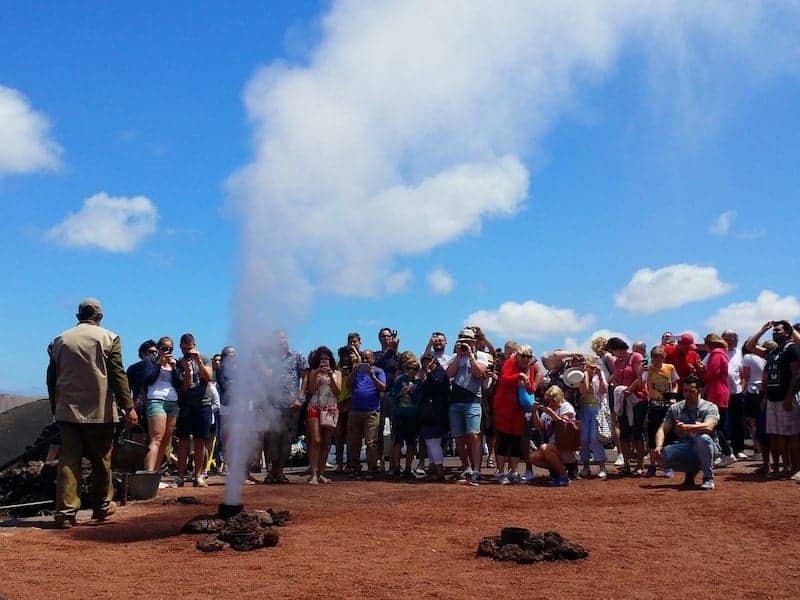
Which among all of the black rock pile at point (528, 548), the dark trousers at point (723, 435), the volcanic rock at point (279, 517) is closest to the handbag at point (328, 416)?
the volcanic rock at point (279, 517)

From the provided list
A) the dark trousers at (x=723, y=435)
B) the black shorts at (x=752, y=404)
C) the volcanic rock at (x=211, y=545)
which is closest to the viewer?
the volcanic rock at (x=211, y=545)

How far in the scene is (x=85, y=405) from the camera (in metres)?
8.10

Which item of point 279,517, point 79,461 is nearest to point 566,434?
point 279,517


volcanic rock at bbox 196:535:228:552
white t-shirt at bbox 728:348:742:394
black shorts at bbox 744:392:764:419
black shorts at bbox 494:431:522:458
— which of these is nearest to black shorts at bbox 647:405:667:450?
black shorts at bbox 494:431:522:458

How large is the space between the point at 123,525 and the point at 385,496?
132 inches

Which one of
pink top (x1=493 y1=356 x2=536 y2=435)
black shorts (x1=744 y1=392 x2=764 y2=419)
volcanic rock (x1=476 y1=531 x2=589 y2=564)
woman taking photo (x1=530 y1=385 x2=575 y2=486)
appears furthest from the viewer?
black shorts (x1=744 y1=392 x2=764 y2=419)

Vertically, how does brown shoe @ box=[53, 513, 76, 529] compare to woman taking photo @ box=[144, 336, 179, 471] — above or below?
below

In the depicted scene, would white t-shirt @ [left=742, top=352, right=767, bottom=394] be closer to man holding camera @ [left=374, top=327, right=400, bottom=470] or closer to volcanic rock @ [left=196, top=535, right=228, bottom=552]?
man holding camera @ [left=374, top=327, right=400, bottom=470]

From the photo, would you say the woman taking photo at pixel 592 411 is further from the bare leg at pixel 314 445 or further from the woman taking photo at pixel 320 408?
the bare leg at pixel 314 445

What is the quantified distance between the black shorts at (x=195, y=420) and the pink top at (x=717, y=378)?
7.69m

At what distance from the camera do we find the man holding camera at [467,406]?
1133 centimetres

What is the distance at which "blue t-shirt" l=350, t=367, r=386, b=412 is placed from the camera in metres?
12.3

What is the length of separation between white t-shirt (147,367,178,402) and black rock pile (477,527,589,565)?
228 inches

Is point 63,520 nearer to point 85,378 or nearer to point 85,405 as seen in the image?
point 85,405
